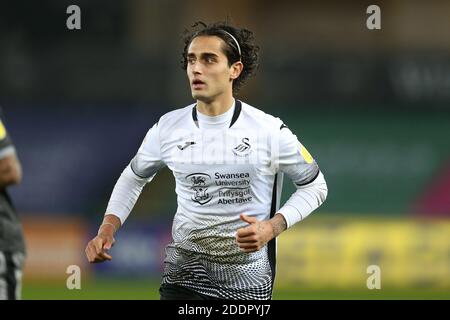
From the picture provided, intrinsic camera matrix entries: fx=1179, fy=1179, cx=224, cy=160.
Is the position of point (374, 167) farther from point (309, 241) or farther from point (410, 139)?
A: point (309, 241)

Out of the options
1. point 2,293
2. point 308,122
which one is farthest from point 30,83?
point 2,293

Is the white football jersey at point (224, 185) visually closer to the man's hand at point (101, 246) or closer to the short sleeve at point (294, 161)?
the short sleeve at point (294, 161)

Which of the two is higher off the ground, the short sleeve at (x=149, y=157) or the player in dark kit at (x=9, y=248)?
the short sleeve at (x=149, y=157)

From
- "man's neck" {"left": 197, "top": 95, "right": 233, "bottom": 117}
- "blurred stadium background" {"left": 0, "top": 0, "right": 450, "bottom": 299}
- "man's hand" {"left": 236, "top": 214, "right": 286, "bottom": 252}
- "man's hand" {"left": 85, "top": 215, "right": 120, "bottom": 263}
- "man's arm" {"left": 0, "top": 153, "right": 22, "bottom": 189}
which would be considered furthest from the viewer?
"blurred stadium background" {"left": 0, "top": 0, "right": 450, "bottom": 299}

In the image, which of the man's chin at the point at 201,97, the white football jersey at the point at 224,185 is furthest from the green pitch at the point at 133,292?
the man's chin at the point at 201,97

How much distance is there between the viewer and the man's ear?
6566 mm

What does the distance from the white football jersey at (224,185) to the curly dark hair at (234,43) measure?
220 mm

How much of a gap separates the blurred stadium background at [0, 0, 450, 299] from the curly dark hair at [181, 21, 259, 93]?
25.4 ft

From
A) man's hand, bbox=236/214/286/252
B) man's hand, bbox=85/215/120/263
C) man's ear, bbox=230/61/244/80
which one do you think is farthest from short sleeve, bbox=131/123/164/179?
man's hand, bbox=236/214/286/252

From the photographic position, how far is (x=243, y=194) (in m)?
6.48

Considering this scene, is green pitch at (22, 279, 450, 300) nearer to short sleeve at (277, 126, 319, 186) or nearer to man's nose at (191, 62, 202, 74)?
short sleeve at (277, 126, 319, 186)

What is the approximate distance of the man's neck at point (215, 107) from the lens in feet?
21.5

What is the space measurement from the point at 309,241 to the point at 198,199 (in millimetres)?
9108

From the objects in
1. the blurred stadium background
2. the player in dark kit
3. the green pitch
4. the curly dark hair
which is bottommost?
the green pitch
